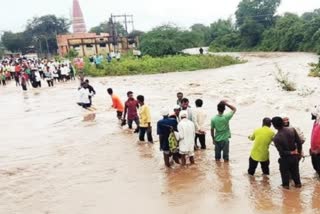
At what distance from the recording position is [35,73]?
80.7ft

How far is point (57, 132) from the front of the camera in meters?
13.6

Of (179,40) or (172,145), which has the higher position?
(179,40)

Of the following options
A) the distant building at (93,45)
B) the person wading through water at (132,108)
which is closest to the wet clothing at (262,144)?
the person wading through water at (132,108)

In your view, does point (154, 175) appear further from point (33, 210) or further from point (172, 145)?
point (33, 210)

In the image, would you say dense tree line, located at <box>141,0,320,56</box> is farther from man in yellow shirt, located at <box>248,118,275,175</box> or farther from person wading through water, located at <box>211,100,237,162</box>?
man in yellow shirt, located at <box>248,118,275,175</box>

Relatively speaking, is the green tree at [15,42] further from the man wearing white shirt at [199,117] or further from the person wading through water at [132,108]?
the man wearing white shirt at [199,117]

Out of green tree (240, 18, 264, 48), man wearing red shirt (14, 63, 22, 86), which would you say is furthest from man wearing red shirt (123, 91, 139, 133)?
green tree (240, 18, 264, 48)

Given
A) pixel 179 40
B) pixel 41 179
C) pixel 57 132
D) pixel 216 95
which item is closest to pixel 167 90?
pixel 216 95

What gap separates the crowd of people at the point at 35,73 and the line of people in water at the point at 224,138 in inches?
614

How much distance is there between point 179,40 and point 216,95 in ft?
92.2

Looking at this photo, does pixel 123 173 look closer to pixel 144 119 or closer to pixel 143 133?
pixel 144 119

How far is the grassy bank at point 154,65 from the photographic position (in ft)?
111

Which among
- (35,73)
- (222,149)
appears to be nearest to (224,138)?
(222,149)

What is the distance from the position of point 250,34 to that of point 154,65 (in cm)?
3685
